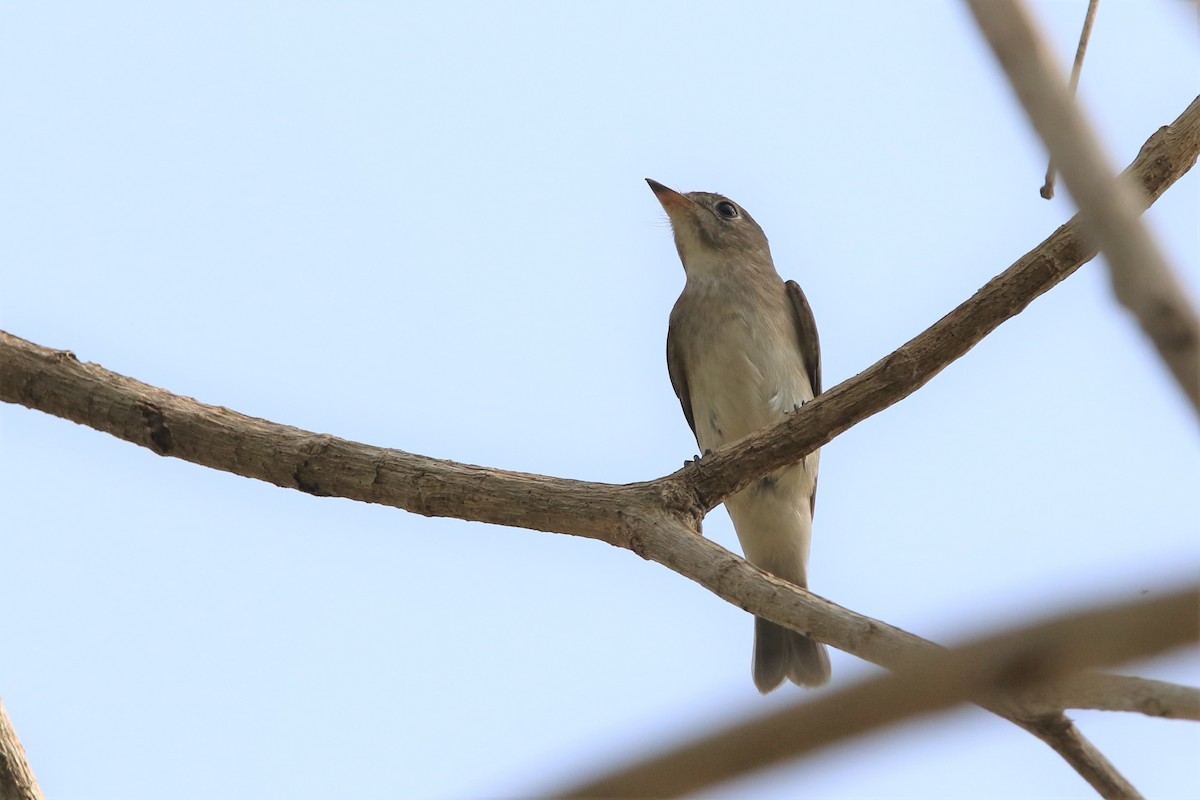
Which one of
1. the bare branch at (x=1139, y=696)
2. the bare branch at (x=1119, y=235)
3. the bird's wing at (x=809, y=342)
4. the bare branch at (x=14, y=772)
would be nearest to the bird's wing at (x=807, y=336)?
the bird's wing at (x=809, y=342)

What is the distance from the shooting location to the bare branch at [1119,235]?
1143mm

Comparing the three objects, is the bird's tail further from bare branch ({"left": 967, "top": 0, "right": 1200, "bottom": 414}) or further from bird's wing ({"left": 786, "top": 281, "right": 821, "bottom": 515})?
bare branch ({"left": 967, "top": 0, "right": 1200, "bottom": 414})

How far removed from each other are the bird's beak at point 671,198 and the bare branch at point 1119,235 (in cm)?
813

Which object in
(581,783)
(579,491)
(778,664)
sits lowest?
(581,783)

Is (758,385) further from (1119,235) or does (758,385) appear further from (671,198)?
(1119,235)

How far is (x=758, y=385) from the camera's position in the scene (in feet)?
26.5

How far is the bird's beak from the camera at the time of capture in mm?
9289

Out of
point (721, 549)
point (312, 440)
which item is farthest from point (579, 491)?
point (312, 440)

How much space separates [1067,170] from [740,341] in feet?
A: 23.1

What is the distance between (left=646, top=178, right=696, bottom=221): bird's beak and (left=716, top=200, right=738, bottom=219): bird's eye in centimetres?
23

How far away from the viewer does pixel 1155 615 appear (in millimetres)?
954

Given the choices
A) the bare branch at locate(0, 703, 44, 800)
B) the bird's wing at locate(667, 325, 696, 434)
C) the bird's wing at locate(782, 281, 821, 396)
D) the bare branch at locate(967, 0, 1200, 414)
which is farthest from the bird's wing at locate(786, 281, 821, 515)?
the bare branch at locate(967, 0, 1200, 414)

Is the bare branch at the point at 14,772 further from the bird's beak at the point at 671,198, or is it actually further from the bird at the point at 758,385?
the bird's beak at the point at 671,198

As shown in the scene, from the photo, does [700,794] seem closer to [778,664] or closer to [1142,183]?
[1142,183]
